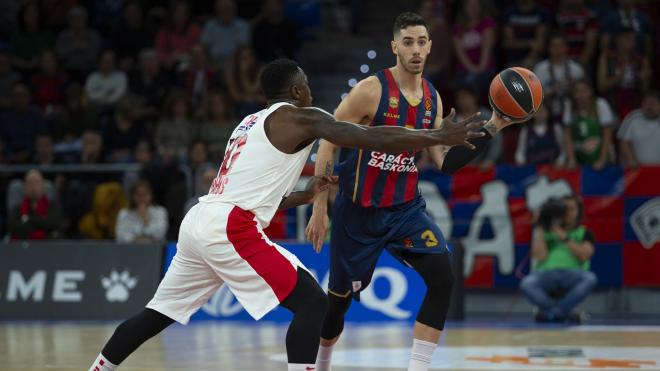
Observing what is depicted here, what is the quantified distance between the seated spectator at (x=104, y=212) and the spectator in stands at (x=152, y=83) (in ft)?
6.71

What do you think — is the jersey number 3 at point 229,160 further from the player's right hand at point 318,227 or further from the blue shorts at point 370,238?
the blue shorts at point 370,238

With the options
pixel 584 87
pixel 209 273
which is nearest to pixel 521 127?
pixel 584 87

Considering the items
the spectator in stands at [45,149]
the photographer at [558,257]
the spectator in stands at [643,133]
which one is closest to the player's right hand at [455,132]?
the photographer at [558,257]

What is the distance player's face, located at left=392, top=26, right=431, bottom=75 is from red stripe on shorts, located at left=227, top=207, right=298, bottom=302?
68.1 inches

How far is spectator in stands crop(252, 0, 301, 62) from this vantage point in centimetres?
1697

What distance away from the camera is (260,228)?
20.5 ft

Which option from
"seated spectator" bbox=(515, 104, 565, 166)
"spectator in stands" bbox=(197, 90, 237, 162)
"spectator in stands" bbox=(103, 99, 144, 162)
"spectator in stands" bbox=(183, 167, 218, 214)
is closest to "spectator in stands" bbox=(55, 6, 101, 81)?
"spectator in stands" bbox=(103, 99, 144, 162)

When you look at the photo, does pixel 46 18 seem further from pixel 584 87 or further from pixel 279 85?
pixel 279 85

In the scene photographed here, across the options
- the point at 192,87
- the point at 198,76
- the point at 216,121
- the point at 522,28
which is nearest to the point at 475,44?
the point at 522,28

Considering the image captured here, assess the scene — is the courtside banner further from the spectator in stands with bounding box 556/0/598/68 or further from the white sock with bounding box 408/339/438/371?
the white sock with bounding box 408/339/438/371

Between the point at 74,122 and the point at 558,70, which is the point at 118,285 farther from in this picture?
the point at 558,70

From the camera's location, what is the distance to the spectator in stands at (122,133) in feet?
52.1

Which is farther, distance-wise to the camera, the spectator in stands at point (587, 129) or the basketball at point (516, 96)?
the spectator in stands at point (587, 129)

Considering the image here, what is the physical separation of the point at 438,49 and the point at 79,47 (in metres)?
5.77
